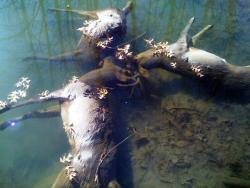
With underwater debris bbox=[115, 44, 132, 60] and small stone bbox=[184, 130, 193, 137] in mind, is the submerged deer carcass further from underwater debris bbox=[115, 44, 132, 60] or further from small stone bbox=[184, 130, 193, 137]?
small stone bbox=[184, 130, 193, 137]

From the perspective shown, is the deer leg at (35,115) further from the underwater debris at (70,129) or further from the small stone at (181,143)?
the small stone at (181,143)

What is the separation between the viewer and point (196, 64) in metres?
4.85

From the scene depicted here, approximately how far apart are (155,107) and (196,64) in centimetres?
83

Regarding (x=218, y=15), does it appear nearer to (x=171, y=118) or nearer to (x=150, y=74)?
(x=150, y=74)

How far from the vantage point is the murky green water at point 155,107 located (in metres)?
4.60

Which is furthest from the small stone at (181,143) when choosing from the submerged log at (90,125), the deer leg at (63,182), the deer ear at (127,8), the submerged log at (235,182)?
the deer ear at (127,8)

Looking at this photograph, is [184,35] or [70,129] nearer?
[70,129]

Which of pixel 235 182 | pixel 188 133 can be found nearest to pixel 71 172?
pixel 188 133

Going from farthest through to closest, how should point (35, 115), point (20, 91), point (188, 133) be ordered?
point (20, 91), point (35, 115), point (188, 133)

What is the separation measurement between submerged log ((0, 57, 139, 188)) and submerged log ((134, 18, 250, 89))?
0.48 meters

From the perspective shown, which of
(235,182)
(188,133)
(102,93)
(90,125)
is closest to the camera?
(235,182)

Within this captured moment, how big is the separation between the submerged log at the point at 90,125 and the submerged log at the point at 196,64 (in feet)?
1.56

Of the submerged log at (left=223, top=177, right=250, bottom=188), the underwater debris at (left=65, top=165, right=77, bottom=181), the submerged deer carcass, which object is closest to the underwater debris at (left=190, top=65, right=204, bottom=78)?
the submerged deer carcass

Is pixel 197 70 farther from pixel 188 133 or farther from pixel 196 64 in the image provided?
pixel 188 133
